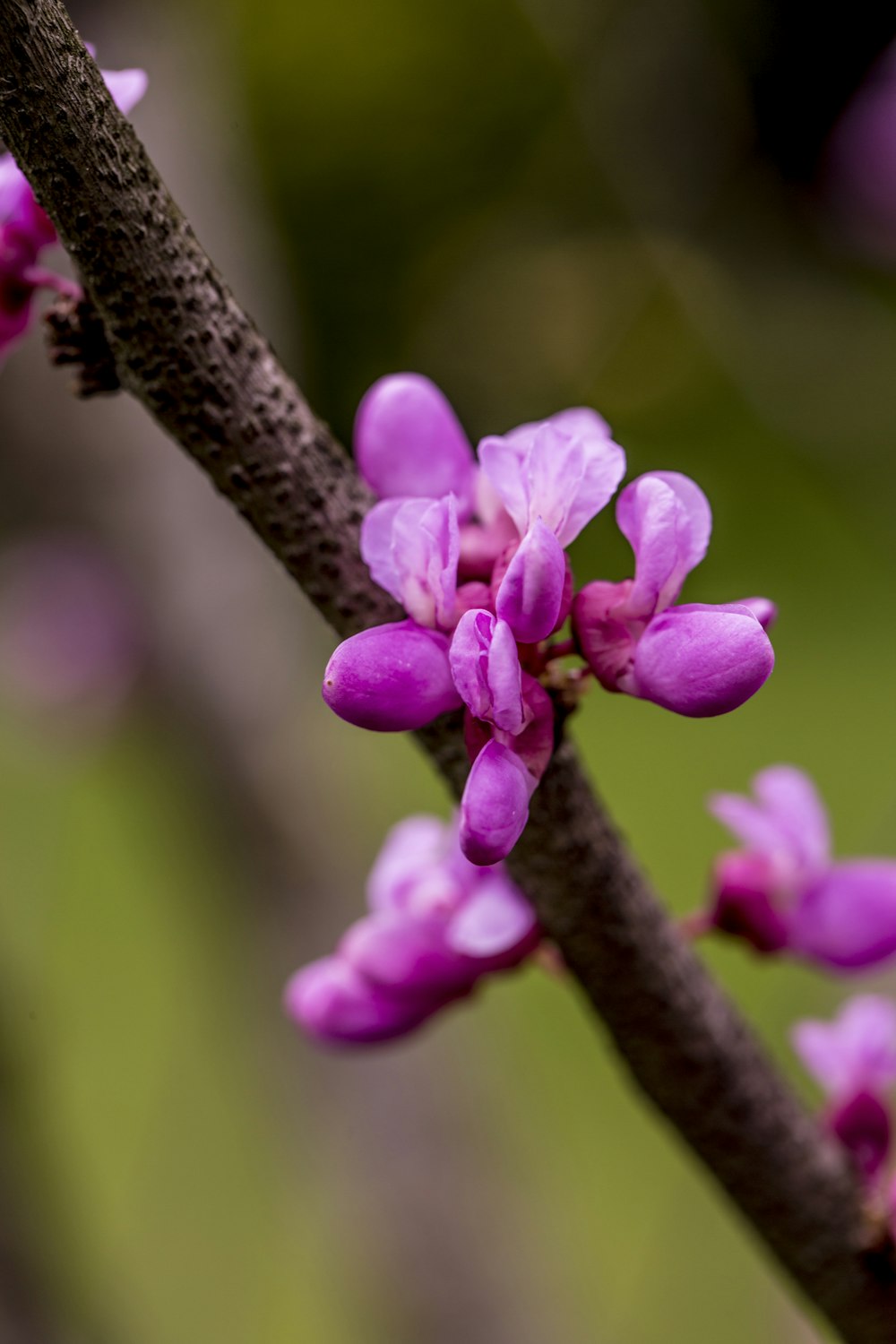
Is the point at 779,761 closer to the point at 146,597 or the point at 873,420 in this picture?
the point at 873,420

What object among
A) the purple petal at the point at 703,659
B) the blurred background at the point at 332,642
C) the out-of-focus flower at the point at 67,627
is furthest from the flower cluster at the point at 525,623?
the out-of-focus flower at the point at 67,627

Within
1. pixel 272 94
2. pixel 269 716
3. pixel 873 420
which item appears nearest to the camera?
pixel 269 716

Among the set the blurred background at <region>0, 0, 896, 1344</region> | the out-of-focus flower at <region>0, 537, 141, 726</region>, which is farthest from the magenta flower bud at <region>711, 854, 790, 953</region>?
the out-of-focus flower at <region>0, 537, 141, 726</region>

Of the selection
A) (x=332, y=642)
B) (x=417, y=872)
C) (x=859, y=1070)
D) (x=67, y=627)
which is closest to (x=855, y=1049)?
(x=859, y=1070)

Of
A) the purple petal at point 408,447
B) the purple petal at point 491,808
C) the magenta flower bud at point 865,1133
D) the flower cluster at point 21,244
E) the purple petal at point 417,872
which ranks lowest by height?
the magenta flower bud at point 865,1133

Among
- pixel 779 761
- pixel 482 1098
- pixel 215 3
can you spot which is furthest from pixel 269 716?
pixel 215 3

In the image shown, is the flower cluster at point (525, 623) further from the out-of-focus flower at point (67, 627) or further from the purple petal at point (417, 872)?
the out-of-focus flower at point (67, 627)

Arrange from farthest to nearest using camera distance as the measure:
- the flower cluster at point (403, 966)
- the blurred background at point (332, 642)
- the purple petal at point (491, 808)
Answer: the blurred background at point (332, 642), the flower cluster at point (403, 966), the purple petal at point (491, 808)

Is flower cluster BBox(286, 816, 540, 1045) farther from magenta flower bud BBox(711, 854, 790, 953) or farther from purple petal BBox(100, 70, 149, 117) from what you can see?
purple petal BBox(100, 70, 149, 117)
